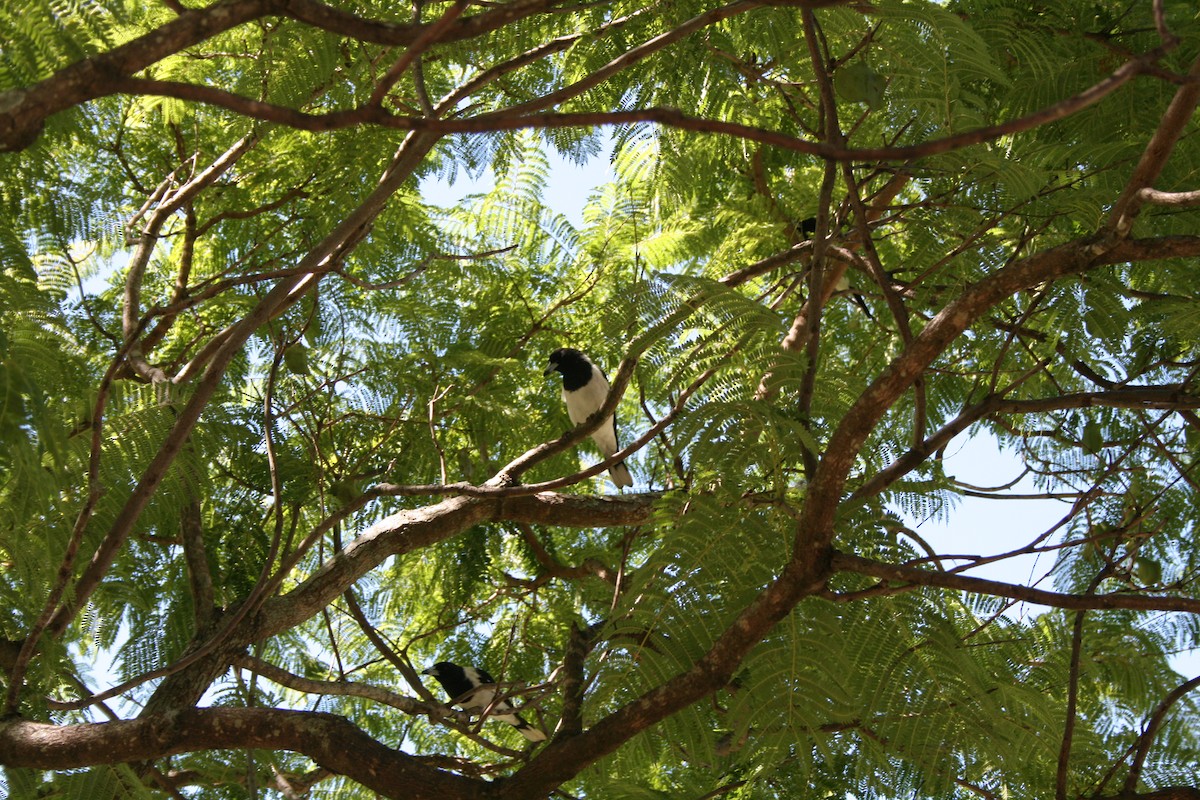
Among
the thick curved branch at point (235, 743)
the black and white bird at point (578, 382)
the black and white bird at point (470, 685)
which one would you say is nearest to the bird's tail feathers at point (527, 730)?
the black and white bird at point (470, 685)

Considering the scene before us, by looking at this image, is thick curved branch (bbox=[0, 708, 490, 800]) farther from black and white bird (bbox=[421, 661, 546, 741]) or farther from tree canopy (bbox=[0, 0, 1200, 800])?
black and white bird (bbox=[421, 661, 546, 741])

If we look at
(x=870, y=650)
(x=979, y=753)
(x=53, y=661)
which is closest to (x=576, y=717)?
(x=870, y=650)

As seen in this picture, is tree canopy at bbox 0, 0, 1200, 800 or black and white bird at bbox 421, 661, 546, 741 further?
black and white bird at bbox 421, 661, 546, 741

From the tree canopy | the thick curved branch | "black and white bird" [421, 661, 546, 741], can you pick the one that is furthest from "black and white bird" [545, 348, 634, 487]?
the thick curved branch

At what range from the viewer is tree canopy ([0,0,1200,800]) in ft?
8.43

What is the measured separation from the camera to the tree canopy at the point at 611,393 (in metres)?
2.57

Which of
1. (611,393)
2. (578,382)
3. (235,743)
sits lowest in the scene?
(235,743)

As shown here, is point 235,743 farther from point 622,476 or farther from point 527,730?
point 622,476

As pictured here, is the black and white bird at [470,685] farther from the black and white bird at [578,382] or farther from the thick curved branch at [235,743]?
the thick curved branch at [235,743]

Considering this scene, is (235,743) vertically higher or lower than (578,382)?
lower

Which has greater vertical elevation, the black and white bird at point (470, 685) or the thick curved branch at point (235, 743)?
the black and white bird at point (470, 685)

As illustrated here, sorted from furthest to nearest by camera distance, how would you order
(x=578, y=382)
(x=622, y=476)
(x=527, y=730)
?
(x=622, y=476) → (x=527, y=730) → (x=578, y=382)

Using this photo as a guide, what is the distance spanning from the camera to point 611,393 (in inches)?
159

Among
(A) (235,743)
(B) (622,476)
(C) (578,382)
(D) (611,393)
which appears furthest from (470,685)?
(A) (235,743)
